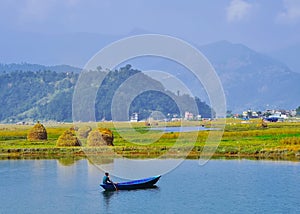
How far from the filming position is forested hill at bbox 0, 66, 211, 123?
393 ft

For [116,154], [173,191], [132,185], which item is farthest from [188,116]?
[173,191]

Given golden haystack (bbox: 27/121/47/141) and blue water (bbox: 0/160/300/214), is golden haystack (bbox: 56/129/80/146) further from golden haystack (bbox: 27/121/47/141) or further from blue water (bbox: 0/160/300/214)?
blue water (bbox: 0/160/300/214)

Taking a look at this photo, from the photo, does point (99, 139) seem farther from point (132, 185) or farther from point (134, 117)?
point (134, 117)

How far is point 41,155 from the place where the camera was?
37344 millimetres

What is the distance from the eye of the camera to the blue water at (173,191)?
2086 cm

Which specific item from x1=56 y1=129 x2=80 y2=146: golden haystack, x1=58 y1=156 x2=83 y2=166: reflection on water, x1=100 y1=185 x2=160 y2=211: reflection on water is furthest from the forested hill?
x1=100 y1=185 x2=160 y2=211: reflection on water

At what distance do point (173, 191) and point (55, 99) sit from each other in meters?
109

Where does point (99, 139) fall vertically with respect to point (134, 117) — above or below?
below

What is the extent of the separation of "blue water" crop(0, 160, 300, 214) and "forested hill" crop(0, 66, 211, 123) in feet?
241

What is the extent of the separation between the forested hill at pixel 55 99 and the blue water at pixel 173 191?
73.6 metres

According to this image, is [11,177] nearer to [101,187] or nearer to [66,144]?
[101,187]

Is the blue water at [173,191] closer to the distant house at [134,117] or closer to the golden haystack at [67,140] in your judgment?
the golden haystack at [67,140]

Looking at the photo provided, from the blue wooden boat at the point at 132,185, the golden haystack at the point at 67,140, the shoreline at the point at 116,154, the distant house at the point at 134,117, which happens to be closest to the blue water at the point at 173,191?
the blue wooden boat at the point at 132,185

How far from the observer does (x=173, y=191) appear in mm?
23828
